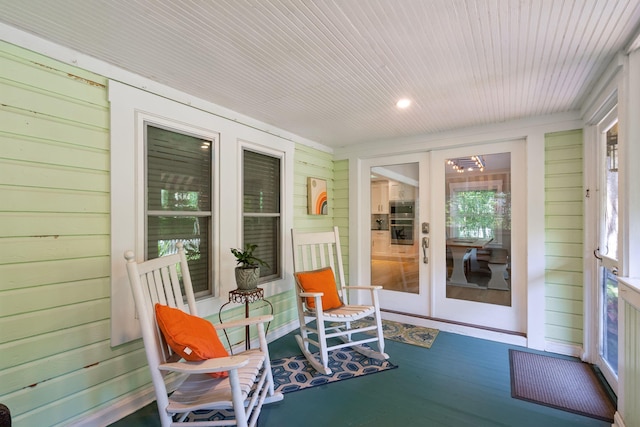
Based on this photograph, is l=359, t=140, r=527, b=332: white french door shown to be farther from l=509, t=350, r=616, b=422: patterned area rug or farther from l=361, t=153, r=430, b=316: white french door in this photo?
l=509, t=350, r=616, b=422: patterned area rug

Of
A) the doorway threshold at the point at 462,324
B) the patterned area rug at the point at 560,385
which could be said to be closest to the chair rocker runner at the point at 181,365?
the patterned area rug at the point at 560,385

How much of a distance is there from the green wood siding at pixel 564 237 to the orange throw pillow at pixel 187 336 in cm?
299

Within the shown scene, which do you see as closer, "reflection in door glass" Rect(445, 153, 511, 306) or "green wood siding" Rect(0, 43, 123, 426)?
"green wood siding" Rect(0, 43, 123, 426)

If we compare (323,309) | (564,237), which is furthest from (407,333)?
(564,237)

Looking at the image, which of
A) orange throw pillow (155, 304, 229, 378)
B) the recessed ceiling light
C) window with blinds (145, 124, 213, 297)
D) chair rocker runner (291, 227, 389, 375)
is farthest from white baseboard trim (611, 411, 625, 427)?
window with blinds (145, 124, 213, 297)

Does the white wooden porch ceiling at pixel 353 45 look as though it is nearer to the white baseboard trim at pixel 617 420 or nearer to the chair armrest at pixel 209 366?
the chair armrest at pixel 209 366

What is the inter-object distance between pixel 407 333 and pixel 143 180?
9.60 ft

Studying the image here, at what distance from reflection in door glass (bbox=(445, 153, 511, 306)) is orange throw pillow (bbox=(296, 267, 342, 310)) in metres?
1.46

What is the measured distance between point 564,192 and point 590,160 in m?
0.34

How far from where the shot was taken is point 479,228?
3.26 m

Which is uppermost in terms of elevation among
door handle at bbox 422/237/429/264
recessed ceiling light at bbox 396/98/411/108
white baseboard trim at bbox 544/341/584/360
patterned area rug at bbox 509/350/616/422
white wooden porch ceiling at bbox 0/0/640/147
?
white wooden porch ceiling at bbox 0/0/640/147

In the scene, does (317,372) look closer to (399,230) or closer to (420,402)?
(420,402)

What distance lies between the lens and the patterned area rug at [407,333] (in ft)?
9.90

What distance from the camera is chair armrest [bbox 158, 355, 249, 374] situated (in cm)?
141
